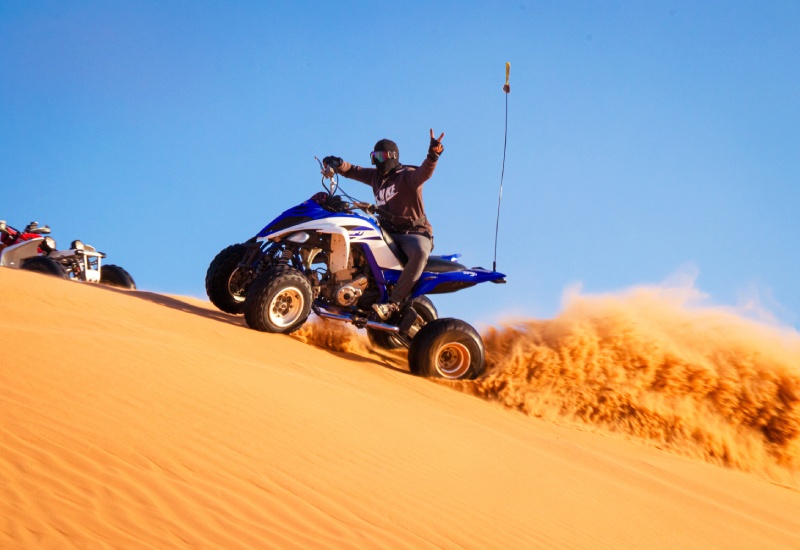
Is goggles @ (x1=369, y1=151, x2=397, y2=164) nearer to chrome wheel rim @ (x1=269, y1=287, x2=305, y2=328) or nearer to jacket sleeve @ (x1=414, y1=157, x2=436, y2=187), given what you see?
jacket sleeve @ (x1=414, y1=157, x2=436, y2=187)

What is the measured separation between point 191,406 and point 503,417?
3546mm

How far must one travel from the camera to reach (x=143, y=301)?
849 cm

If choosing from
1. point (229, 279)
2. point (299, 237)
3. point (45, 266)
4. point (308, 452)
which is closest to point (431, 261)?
point (299, 237)

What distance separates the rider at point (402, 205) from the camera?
8.26 m

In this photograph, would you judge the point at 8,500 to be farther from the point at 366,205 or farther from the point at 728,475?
the point at 728,475

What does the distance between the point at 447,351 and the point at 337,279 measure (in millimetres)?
1463

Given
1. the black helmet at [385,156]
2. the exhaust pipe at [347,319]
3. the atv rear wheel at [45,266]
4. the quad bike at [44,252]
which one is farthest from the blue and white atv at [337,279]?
the quad bike at [44,252]

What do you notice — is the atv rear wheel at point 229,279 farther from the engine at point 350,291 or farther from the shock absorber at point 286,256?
the engine at point 350,291

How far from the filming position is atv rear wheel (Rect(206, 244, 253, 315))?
8.43 metres

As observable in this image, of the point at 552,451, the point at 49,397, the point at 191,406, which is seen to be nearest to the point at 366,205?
the point at 552,451

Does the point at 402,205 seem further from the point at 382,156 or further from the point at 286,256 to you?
the point at 286,256

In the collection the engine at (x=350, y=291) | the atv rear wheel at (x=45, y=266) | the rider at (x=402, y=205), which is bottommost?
the atv rear wheel at (x=45, y=266)

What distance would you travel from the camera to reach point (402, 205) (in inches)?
341

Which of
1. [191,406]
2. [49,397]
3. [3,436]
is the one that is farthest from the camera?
[191,406]
